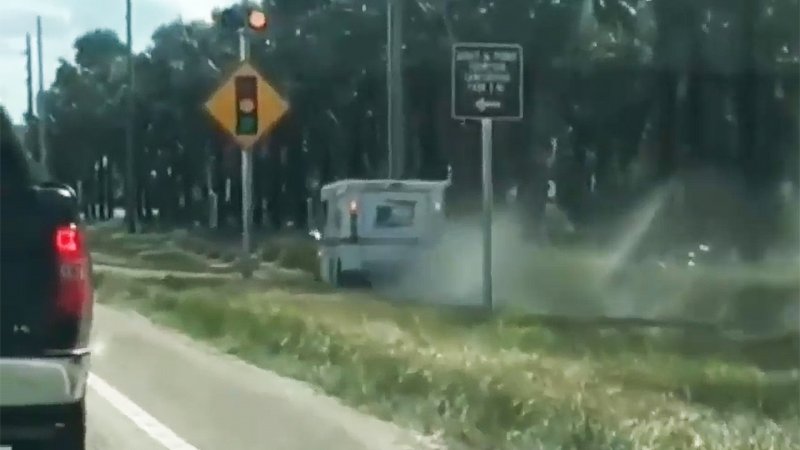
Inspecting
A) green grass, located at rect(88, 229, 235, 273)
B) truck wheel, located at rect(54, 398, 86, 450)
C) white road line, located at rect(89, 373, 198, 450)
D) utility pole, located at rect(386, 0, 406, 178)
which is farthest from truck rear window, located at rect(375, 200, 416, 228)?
truck wheel, located at rect(54, 398, 86, 450)

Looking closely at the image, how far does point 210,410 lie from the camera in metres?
13.4

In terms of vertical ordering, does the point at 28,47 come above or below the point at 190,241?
above

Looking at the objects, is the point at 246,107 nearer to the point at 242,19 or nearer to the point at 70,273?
the point at 242,19

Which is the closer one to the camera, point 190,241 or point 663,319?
point 663,319

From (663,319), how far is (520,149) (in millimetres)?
28328

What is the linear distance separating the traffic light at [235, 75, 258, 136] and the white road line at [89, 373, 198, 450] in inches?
290

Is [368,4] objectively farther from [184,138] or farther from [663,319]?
[663,319]

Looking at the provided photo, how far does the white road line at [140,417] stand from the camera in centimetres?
1156

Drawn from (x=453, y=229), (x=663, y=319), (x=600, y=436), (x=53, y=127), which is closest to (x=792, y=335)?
(x=663, y=319)

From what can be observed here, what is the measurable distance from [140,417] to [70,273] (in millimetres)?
5796

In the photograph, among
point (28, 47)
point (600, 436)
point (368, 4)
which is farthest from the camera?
point (368, 4)

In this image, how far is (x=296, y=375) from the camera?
1611cm

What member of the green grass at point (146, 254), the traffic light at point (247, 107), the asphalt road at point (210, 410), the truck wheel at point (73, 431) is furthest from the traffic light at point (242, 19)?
the green grass at point (146, 254)

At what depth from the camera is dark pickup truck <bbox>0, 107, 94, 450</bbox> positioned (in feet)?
23.8
